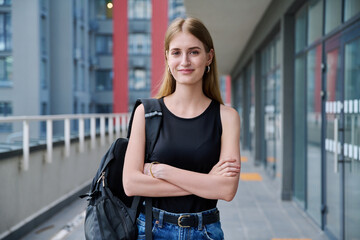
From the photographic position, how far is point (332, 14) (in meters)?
4.20

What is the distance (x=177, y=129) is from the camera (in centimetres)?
148

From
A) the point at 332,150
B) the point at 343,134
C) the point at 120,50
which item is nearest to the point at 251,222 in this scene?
the point at 332,150

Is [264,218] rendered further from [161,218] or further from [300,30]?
[161,218]

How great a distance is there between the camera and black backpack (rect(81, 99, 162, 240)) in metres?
1.43

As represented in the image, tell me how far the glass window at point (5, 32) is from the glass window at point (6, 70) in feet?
1.79

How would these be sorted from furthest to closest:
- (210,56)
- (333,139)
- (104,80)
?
(104,80) < (333,139) < (210,56)

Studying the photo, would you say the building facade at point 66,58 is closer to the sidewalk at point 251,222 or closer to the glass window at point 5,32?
the glass window at point 5,32

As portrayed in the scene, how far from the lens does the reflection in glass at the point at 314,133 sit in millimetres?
4719

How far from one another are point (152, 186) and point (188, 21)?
0.58 metres

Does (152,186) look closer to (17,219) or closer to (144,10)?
(17,219)

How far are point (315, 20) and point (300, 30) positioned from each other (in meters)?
0.79

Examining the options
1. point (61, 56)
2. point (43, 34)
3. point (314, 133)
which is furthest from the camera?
point (61, 56)

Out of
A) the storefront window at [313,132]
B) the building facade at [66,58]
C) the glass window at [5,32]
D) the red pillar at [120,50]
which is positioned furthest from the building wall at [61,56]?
the storefront window at [313,132]

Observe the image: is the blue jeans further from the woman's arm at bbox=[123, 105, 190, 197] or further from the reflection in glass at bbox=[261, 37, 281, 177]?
the reflection in glass at bbox=[261, 37, 281, 177]
